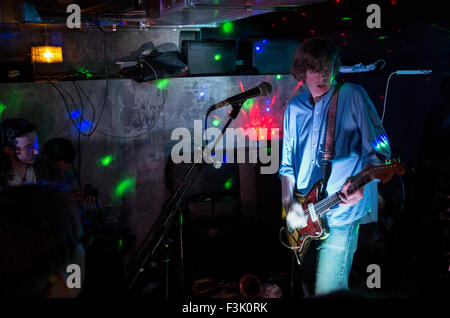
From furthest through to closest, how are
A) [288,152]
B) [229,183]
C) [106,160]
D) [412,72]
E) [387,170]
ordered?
[229,183]
[106,160]
[412,72]
[288,152]
[387,170]

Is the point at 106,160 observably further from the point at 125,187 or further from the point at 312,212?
the point at 312,212

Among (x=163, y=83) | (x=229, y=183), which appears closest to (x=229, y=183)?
(x=229, y=183)

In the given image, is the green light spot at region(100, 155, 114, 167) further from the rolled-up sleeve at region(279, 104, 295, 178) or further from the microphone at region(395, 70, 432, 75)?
the microphone at region(395, 70, 432, 75)

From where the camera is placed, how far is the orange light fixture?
457 centimetres

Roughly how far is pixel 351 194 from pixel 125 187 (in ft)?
9.70

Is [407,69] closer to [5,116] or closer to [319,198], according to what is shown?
[319,198]

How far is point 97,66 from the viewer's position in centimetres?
478

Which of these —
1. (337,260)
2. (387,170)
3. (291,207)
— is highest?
(387,170)

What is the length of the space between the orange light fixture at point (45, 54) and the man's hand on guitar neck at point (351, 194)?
4146 millimetres

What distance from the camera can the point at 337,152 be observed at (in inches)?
90.4

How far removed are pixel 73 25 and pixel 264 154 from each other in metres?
2.93
